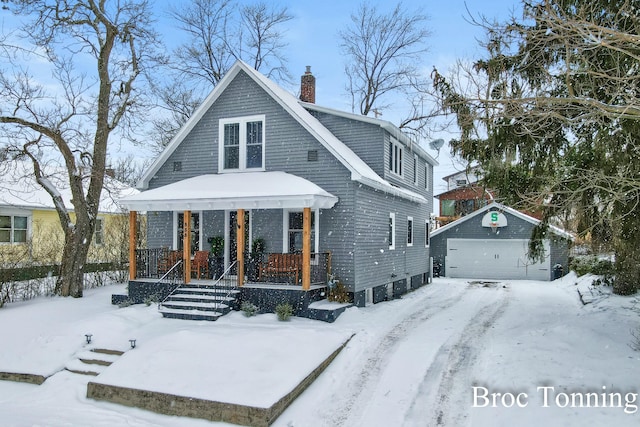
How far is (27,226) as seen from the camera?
2111 cm

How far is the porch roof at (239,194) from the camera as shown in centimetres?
1198

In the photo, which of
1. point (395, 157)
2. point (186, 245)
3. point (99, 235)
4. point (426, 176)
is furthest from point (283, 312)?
point (99, 235)

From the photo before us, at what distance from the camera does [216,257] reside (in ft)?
47.6

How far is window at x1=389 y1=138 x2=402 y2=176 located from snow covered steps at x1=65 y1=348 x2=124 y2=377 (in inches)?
425

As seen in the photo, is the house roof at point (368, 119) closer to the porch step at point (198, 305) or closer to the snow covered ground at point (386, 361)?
the snow covered ground at point (386, 361)

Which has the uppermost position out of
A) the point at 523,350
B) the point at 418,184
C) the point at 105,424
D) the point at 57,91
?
the point at 57,91

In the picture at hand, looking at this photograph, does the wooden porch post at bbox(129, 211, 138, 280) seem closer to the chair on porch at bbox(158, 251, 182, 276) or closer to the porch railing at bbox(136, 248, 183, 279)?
the porch railing at bbox(136, 248, 183, 279)

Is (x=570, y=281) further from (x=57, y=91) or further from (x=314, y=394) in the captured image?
(x=57, y=91)

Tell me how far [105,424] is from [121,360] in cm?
188

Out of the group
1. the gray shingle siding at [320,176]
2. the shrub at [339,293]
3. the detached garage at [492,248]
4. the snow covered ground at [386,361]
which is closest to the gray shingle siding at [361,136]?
the gray shingle siding at [320,176]

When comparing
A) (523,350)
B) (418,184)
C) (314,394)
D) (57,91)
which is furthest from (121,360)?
(418,184)

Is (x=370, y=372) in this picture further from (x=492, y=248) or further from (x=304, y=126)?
(x=492, y=248)

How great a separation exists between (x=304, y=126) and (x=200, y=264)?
5.22 meters

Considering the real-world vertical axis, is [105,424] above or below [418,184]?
below
